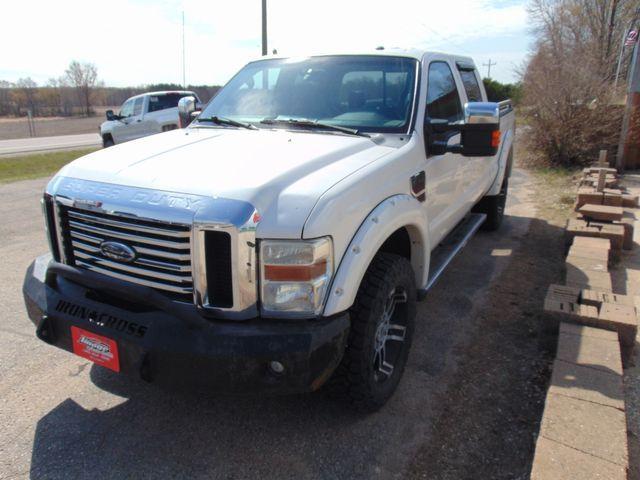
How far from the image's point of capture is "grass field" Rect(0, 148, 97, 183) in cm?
1074

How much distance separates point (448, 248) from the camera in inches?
173

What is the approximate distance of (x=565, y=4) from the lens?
84.9 feet

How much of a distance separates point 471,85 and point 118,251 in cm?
393

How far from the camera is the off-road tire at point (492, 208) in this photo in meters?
6.34

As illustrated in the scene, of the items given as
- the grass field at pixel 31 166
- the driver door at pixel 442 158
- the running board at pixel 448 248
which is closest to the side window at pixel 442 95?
the driver door at pixel 442 158

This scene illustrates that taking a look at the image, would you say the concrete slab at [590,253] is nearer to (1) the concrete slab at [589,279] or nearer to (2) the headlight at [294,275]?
(1) the concrete slab at [589,279]

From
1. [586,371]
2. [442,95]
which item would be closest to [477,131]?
[442,95]

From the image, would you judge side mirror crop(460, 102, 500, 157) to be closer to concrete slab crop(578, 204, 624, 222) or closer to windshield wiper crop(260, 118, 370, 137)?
windshield wiper crop(260, 118, 370, 137)

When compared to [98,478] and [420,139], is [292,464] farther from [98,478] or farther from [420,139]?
[420,139]

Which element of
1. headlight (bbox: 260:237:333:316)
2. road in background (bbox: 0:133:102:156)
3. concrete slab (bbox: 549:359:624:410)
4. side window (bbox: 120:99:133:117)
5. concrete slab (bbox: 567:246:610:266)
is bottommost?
road in background (bbox: 0:133:102:156)

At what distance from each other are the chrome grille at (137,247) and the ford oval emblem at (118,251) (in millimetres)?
20

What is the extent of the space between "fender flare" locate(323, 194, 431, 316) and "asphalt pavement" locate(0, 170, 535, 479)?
0.70m

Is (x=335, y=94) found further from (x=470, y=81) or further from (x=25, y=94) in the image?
(x=25, y=94)

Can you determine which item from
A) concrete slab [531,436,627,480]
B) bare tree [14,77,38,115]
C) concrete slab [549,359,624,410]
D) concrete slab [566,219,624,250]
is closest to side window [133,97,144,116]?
concrete slab [566,219,624,250]
